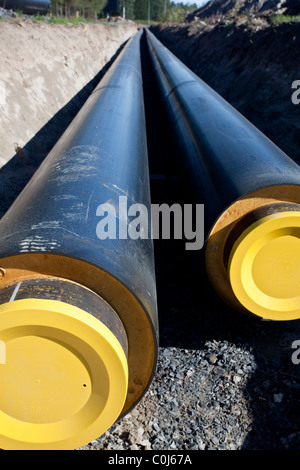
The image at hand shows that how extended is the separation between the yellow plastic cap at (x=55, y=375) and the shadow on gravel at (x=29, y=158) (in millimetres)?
3049

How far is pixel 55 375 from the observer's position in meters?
1.63

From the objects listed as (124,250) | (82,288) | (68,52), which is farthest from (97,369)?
(68,52)

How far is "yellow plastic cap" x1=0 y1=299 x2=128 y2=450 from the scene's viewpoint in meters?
1.53

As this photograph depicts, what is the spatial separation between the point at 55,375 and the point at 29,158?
4.74m

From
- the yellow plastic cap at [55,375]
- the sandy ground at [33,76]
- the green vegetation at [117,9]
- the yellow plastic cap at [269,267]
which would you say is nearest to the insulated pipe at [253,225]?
the yellow plastic cap at [269,267]

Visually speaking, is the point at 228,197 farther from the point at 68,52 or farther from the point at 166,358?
the point at 68,52

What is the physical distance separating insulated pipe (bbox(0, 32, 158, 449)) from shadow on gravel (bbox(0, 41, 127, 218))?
110 inches

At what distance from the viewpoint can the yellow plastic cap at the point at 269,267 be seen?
2.35 metres

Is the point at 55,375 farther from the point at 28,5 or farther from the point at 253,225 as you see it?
the point at 28,5

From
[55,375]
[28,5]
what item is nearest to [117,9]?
[28,5]

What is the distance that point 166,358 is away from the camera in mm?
2789

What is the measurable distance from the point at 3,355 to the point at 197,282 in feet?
7.38

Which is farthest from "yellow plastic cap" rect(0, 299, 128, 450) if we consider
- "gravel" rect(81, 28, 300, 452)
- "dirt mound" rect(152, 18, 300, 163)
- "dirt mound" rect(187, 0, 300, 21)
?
"dirt mound" rect(187, 0, 300, 21)
